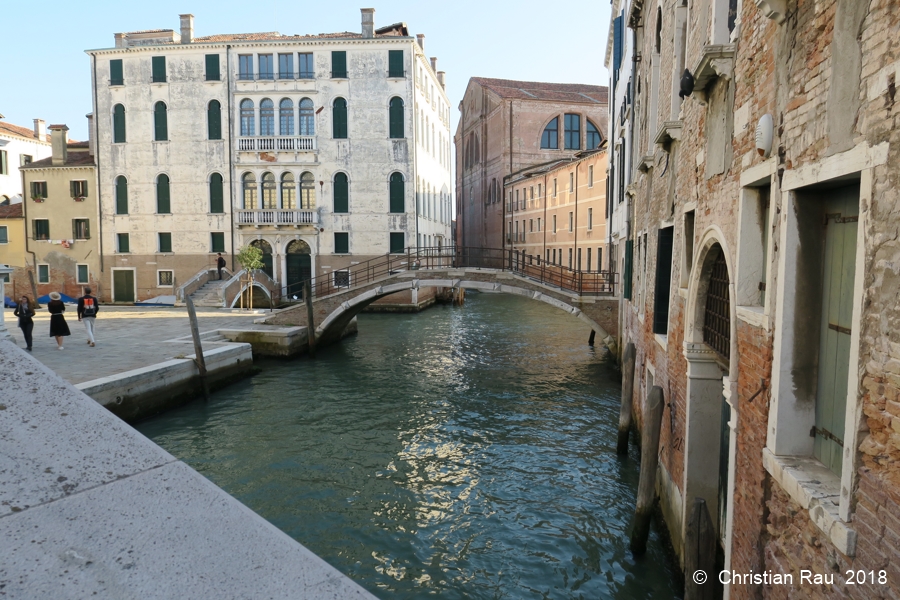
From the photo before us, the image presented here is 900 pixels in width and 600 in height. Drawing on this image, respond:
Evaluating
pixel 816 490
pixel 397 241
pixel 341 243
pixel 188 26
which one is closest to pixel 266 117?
pixel 188 26

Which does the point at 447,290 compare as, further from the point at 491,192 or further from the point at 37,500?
the point at 37,500

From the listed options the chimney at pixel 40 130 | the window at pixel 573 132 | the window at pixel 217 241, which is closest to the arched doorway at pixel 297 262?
the window at pixel 217 241

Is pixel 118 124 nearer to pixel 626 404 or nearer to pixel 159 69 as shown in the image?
pixel 159 69

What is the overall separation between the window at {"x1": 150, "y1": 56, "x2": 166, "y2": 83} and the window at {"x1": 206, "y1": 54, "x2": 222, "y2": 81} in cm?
181

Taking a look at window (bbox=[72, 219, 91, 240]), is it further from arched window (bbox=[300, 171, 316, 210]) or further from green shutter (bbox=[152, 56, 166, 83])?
arched window (bbox=[300, 171, 316, 210])

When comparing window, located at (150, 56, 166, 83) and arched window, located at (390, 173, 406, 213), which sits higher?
window, located at (150, 56, 166, 83)

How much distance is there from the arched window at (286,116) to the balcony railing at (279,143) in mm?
536

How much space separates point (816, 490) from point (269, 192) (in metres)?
24.8

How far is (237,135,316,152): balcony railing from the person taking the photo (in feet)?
80.8

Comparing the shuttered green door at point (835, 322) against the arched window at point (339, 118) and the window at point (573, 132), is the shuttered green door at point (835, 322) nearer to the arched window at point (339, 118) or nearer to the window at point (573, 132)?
the arched window at point (339, 118)

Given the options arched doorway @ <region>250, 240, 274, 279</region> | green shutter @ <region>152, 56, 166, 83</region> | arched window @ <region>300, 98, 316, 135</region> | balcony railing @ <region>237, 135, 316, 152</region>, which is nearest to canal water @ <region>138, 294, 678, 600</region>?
arched doorway @ <region>250, 240, 274, 279</region>

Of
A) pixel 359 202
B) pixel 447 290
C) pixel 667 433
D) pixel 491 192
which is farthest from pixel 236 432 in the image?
pixel 491 192

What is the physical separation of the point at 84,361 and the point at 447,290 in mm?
21394

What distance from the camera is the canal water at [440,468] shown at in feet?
18.8
